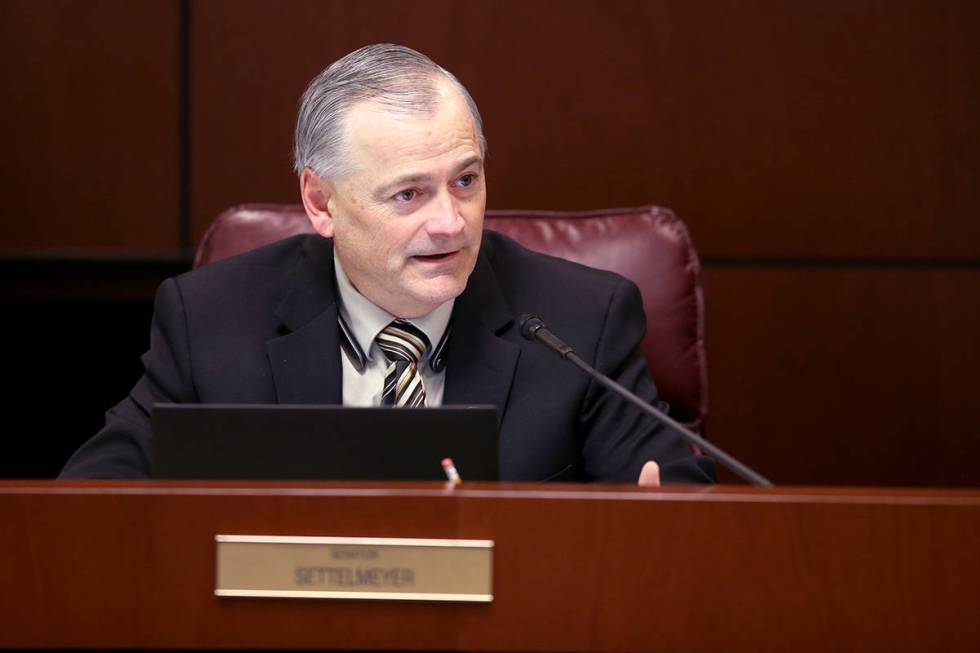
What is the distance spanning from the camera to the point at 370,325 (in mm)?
1945

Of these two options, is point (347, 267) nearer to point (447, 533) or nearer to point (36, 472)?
point (447, 533)

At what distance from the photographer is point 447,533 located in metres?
0.99

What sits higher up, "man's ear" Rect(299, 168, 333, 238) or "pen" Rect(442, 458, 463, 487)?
"man's ear" Rect(299, 168, 333, 238)

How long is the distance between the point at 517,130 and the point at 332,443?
1.79 meters

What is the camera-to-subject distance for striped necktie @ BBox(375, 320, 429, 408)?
1.85 m

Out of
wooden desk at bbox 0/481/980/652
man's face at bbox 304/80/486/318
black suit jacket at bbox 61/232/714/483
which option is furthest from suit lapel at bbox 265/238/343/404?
wooden desk at bbox 0/481/980/652

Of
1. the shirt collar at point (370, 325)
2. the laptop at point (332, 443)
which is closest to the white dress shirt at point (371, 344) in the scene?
the shirt collar at point (370, 325)

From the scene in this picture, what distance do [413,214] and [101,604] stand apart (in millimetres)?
936

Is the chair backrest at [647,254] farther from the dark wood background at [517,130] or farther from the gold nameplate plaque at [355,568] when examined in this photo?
the gold nameplate plaque at [355,568]

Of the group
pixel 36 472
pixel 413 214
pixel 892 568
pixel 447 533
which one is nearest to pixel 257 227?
pixel 413 214

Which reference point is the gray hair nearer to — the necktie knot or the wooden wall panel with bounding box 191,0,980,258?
the necktie knot

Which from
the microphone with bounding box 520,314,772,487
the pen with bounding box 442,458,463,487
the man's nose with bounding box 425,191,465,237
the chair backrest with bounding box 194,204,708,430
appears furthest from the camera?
the chair backrest with bounding box 194,204,708,430

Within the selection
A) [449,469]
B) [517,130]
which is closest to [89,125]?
[517,130]

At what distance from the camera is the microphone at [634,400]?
1335 mm
